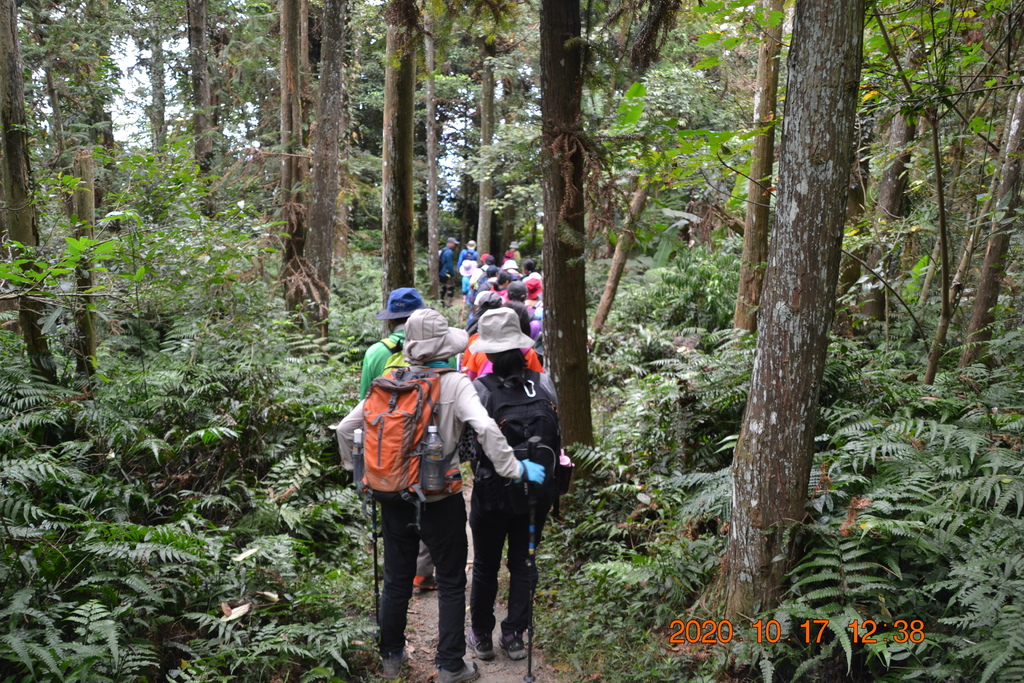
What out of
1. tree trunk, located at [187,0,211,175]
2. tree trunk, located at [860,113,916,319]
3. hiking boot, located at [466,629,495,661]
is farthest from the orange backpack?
tree trunk, located at [187,0,211,175]

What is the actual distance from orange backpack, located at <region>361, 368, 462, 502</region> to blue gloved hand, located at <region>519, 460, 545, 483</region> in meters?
0.43

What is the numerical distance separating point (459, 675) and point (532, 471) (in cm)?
153

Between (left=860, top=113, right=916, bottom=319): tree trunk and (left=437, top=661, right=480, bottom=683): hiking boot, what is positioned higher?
(left=860, top=113, right=916, bottom=319): tree trunk

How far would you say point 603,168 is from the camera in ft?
20.2

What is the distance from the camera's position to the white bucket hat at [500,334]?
176 inches

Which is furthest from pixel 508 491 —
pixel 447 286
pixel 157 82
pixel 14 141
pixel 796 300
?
pixel 157 82

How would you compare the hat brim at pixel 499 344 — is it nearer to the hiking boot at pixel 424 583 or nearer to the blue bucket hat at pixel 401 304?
the blue bucket hat at pixel 401 304

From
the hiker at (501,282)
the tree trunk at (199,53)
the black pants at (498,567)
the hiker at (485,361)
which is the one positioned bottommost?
Result: the black pants at (498,567)

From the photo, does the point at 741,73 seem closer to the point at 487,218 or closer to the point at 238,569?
the point at 487,218

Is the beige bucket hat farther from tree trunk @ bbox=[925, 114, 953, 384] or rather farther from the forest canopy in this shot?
tree trunk @ bbox=[925, 114, 953, 384]

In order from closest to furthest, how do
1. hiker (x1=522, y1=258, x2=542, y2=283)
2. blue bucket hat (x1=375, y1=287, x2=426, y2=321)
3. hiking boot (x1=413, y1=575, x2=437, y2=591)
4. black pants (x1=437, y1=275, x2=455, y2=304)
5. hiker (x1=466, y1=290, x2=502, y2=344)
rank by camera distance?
blue bucket hat (x1=375, y1=287, x2=426, y2=321), hiking boot (x1=413, y1=575, x2=437, y2=591), hiker (x1=466, y1=290, x2=502, y2=344), hiker (x1=522, y1=258, x2=542, y2=283), black pants (x1=437, y1=275, x2=455, y2=304)

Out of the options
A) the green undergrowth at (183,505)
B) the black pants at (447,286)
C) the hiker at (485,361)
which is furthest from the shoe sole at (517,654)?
the black pants at (447,286)

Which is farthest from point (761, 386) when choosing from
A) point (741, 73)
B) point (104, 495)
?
point (741, 73)

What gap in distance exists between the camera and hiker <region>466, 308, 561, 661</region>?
14.2ft
